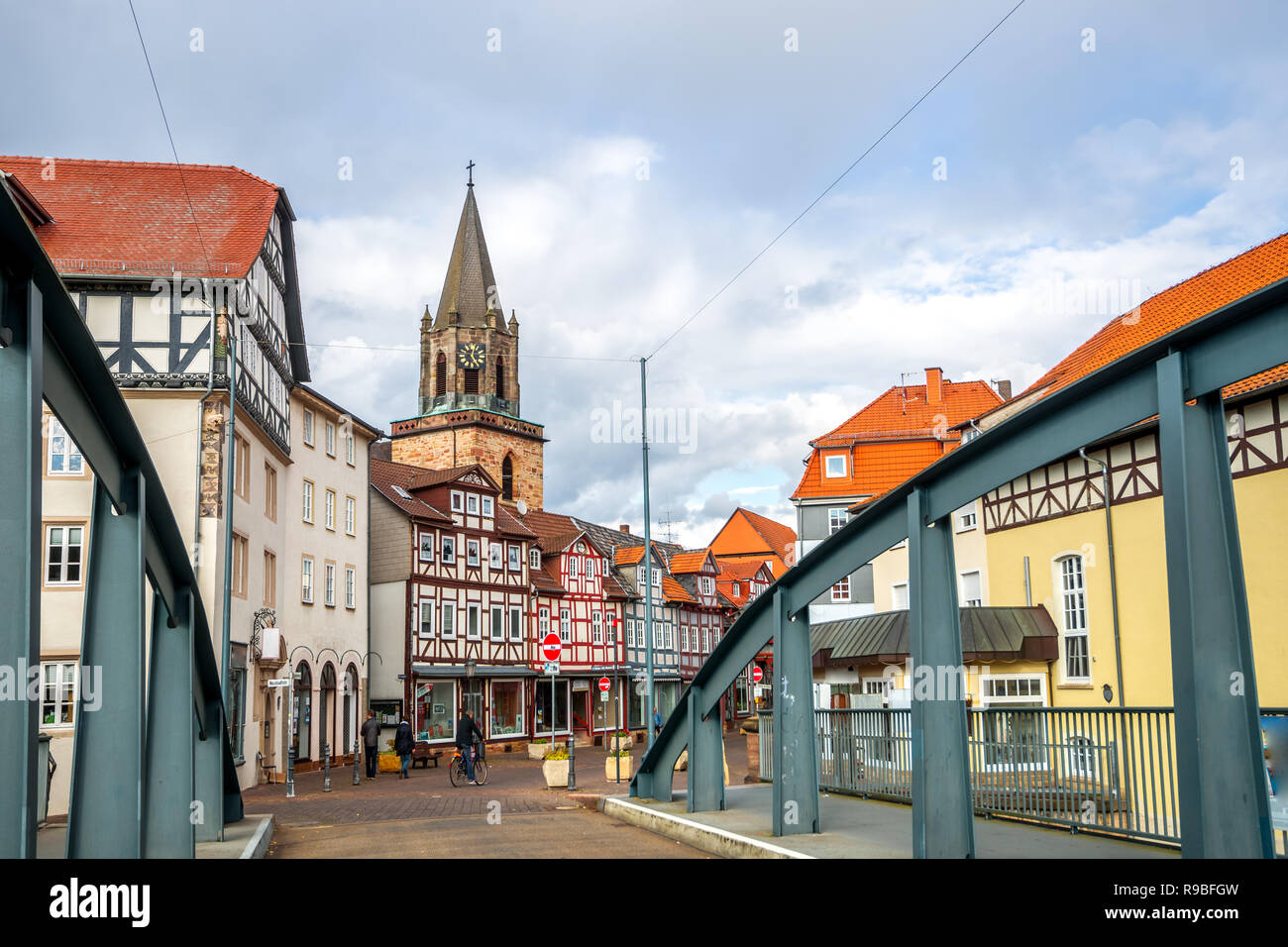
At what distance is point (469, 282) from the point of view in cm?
8581

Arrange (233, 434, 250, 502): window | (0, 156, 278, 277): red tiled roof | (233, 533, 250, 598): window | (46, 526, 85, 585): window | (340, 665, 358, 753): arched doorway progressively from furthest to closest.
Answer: (340, 665, 358, 753): arched doorway
(233, 533, 250, 598): window
(233, 434, 250, 502): window
(0, 156, 278, 277): red tiled roof
(46, 526, 85, 585): window

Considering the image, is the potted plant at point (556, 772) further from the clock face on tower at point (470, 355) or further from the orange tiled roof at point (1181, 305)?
the clock face on tower at point (470, 355)

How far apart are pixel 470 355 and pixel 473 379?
5.74 feet

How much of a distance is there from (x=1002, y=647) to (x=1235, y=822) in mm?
20800

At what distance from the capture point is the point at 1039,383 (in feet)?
107

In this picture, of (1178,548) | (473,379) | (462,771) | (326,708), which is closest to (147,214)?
(462,771)

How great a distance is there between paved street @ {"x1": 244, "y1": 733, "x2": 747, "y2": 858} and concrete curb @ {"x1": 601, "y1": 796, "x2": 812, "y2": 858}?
17 centimetres

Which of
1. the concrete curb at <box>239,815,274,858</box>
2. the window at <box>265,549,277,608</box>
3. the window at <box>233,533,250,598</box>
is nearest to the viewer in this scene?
the concrete curb at <box>239,815,274,858</box>

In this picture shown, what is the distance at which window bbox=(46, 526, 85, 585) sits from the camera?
25016 millimetres

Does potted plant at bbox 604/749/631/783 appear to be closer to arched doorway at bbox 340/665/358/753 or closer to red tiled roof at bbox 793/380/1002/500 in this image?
arched doorway at bbox 340/665/358/753

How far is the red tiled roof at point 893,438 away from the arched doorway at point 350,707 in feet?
58.7

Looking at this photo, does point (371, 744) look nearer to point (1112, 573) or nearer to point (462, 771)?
point (462, 771)

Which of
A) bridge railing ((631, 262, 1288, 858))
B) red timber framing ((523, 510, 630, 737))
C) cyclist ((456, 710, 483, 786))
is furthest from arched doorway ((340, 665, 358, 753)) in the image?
bridge railing ((631, 262, 1288, 858))
